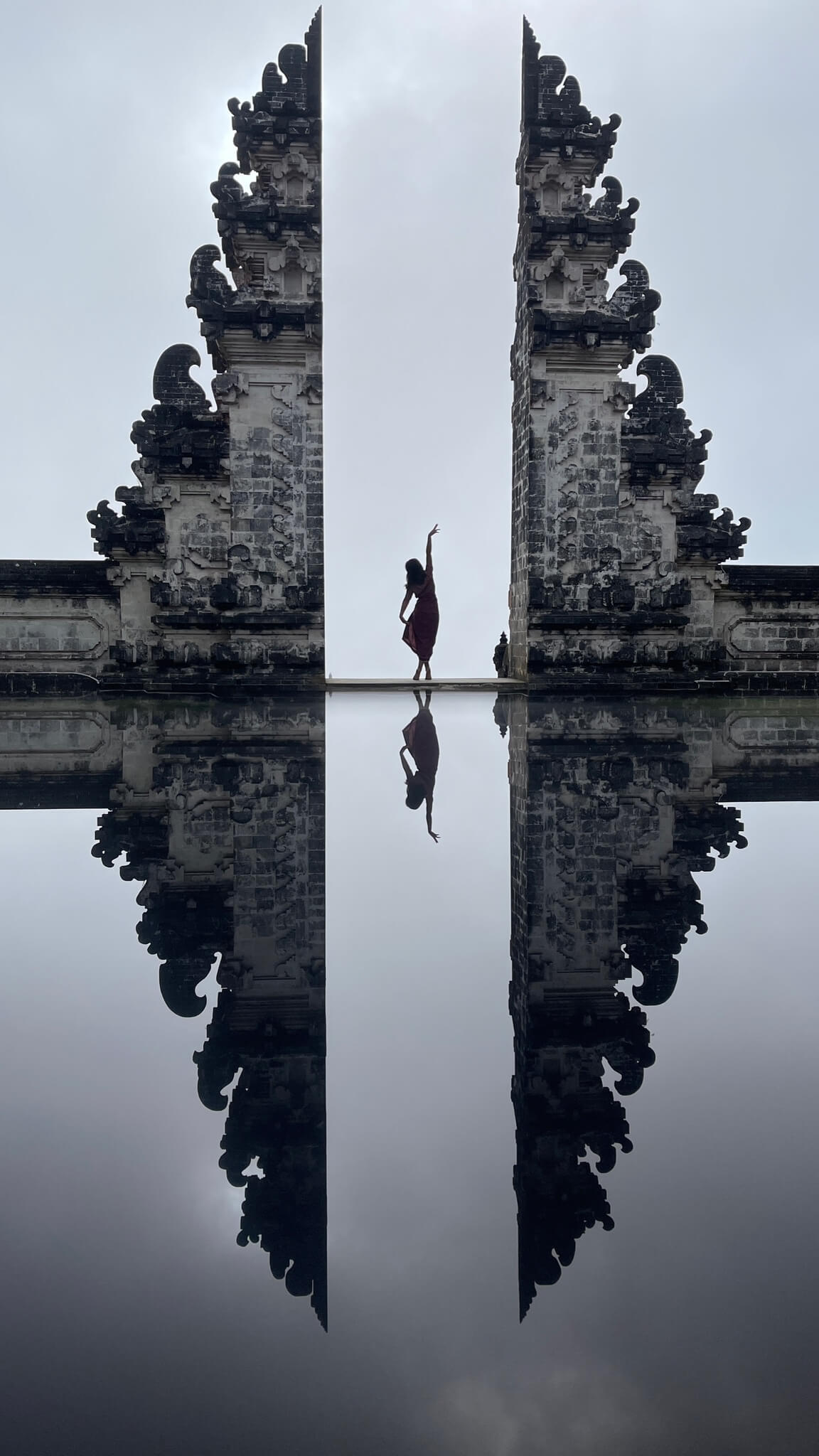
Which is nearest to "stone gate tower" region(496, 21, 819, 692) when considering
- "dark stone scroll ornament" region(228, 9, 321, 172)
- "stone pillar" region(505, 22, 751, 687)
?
"stone pillar" region(505, 22, 751, 687)

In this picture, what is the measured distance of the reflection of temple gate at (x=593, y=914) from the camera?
1622 mm

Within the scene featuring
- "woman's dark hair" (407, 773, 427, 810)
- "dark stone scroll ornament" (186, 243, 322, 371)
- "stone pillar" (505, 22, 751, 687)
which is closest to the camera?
"woman's dark hair" (407, 773, 427, 810)

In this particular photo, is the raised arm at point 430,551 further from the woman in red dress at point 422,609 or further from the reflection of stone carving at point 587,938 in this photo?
the reflection of stone carving at point 587,938

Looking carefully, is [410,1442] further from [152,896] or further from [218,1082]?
[152,896]

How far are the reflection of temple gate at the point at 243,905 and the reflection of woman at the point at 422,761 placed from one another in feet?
1.54

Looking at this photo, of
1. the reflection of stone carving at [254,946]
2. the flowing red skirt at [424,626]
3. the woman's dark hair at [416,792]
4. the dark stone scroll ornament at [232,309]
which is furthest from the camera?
A: the flowing red skirt at [424,626]

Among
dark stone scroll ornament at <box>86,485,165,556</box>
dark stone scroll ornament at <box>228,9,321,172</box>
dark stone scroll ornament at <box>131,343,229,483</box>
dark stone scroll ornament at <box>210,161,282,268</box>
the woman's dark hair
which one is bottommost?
the woman's dark hair

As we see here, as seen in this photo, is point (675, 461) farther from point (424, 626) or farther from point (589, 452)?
point (424, 626)

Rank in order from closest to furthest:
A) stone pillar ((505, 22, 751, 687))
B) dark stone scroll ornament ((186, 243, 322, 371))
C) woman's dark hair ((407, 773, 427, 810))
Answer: woman's dark hair ((407, 773, 427, 810)) → dark stone scroll ornament ((186, 243, 322, 371)) → stone pillar ((505, 22, 751, 687))

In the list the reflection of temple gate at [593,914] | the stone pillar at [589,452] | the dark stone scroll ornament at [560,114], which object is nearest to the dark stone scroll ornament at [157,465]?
the stone pillar at [589,452]

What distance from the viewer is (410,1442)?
3.56 feet

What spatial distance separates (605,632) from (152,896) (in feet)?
34.8

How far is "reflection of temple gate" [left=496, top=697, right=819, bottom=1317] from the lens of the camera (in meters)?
1.62

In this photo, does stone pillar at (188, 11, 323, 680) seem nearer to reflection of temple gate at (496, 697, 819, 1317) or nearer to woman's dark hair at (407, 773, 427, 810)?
reflection of temple gate at (496, 697, 819, 1317)
